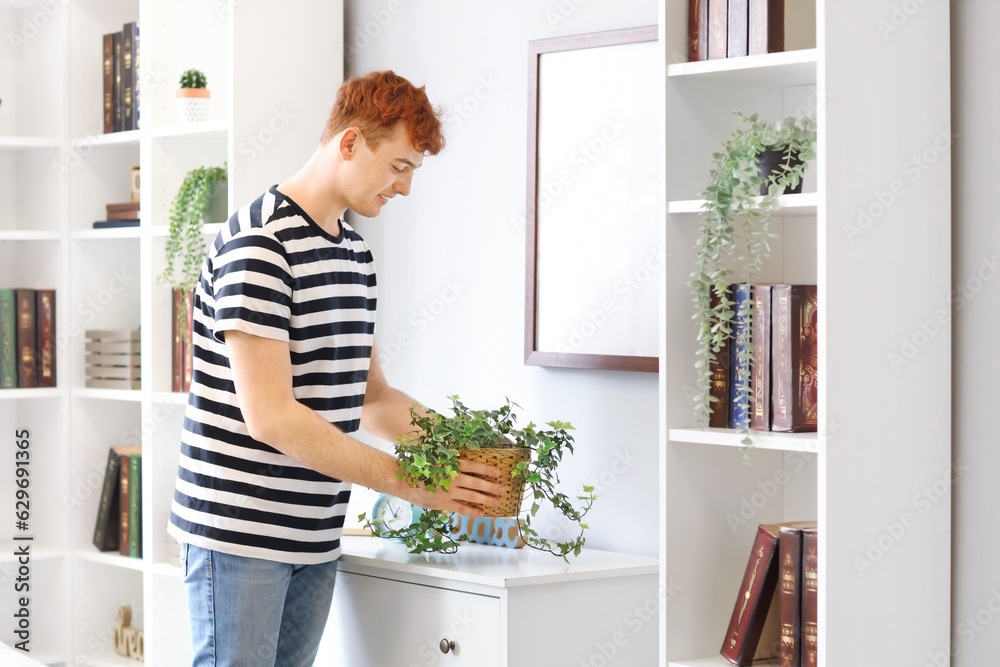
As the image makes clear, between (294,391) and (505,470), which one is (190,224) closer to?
(294,391)

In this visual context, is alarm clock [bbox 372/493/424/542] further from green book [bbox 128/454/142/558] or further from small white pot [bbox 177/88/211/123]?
small white pot [bbox 177/88/211/123]

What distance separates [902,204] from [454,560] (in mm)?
1016

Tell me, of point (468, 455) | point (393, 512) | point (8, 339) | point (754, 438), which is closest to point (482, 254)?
point (393, 512)

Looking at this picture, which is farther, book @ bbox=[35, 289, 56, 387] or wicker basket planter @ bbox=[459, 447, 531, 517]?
book @ bbox=[35, 289, 56, 387]

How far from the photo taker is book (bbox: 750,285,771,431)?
1690 mm

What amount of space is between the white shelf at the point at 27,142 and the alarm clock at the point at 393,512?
1451 mm

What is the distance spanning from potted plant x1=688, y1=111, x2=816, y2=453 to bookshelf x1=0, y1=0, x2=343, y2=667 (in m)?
1.30

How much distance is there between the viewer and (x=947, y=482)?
1782mm

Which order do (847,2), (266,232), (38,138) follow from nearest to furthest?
(847,2) < (266,232) < (38,138)

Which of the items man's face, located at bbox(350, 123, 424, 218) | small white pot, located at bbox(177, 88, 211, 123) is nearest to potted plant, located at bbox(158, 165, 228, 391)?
small white pot, located at bbox(177, 88, 211, 123)

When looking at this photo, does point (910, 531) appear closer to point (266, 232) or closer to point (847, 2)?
point (847, 2)

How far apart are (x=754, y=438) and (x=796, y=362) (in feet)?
0.42

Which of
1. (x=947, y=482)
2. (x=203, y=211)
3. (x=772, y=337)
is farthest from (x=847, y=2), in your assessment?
(x=203, y=211)

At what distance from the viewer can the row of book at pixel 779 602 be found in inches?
65.3
